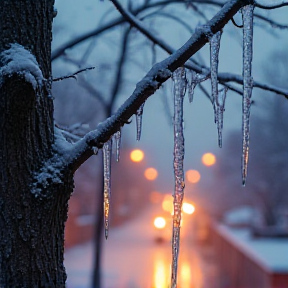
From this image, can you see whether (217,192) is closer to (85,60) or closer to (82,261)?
(82,261)

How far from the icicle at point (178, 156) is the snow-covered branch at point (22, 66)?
0.66m

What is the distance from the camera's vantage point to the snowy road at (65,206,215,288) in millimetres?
18406

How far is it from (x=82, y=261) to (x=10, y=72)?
2318 cm

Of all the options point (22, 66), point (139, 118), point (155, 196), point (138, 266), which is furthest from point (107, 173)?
point (155, 196)

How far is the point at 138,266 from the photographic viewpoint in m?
22.7

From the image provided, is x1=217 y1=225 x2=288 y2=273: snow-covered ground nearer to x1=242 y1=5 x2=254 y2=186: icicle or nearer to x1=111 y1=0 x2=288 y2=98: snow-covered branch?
x1=111 y1=0 x2=288 y2=98: snow-covered branch

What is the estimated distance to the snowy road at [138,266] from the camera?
60.4 feet

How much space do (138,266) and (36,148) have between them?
68.7 feet

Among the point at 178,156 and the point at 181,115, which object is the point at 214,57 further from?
the point at 178,156

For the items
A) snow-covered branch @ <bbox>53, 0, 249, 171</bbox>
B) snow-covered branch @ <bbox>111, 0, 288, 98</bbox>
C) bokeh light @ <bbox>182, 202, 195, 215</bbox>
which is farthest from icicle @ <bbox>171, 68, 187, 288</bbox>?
bokeh light @ <bbox>182, 202, 195, 215</bbox>

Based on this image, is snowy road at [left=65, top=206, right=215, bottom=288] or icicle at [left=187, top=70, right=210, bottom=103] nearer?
icicle at [left=187, top=70, right=210, bottom=103]

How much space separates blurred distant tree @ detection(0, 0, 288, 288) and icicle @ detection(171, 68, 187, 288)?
0.27 meters

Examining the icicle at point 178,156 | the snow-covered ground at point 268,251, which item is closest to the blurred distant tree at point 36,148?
the icicle at point 178,156

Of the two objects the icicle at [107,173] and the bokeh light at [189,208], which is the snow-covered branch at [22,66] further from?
the bokeh light at [189,208]
